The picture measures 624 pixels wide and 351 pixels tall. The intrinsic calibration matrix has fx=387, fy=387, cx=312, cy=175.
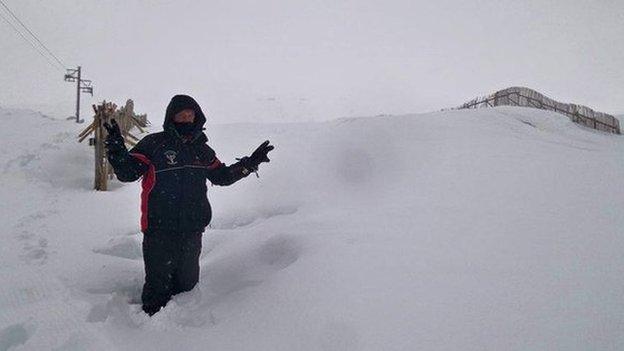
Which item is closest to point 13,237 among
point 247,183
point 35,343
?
point 35,343

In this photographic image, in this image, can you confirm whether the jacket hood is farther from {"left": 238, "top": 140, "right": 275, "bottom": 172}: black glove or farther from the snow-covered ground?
the snow-covered ground

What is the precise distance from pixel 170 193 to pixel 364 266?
1.54 meters

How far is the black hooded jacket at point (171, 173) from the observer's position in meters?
2.83

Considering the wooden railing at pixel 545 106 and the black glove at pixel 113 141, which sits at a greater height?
the wooden railing at pixel 545 106

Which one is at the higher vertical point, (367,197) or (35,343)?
(367,197)

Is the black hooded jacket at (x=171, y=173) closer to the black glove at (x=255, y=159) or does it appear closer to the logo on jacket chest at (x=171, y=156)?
the logo on jacket chest at (x=171, y=156)

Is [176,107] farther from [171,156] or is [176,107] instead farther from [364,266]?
[364,266]

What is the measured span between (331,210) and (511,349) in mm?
2559

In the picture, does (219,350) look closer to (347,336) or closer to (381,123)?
(347,336)

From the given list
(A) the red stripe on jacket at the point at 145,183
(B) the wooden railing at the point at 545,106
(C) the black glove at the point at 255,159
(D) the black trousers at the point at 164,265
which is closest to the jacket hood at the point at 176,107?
(A) the red stripe on jacket at the point at 145,183

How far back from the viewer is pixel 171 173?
2938 millimetres

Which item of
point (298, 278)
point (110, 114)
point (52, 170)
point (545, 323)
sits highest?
point (110, 114)

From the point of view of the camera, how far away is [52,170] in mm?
8836

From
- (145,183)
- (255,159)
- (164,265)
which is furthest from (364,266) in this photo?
(145,183)
